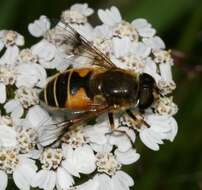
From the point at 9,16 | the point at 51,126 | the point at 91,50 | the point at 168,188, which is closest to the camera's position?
the point at 51,126

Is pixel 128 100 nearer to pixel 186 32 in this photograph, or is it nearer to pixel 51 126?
pixel 51 126

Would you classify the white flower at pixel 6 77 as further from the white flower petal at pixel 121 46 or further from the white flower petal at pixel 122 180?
the white flower petal at pixel 122 180

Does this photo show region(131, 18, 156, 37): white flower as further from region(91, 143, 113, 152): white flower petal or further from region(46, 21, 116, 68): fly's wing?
region(91, 143, 113, 152): white flower petal

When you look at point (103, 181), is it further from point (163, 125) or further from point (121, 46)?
point (121, 46)

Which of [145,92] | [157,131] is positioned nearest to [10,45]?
[145,92]

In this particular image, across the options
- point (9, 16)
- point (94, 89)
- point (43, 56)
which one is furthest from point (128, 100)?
point (9, 16)

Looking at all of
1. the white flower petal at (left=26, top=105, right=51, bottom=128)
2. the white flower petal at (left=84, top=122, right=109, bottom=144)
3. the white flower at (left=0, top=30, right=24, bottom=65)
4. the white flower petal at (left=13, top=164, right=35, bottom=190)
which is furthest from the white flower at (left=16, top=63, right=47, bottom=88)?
the white flower petal at (left=13, top=164, right=35, bottom=190)

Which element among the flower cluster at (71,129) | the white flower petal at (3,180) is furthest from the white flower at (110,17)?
the white flower petal at (3,180)
